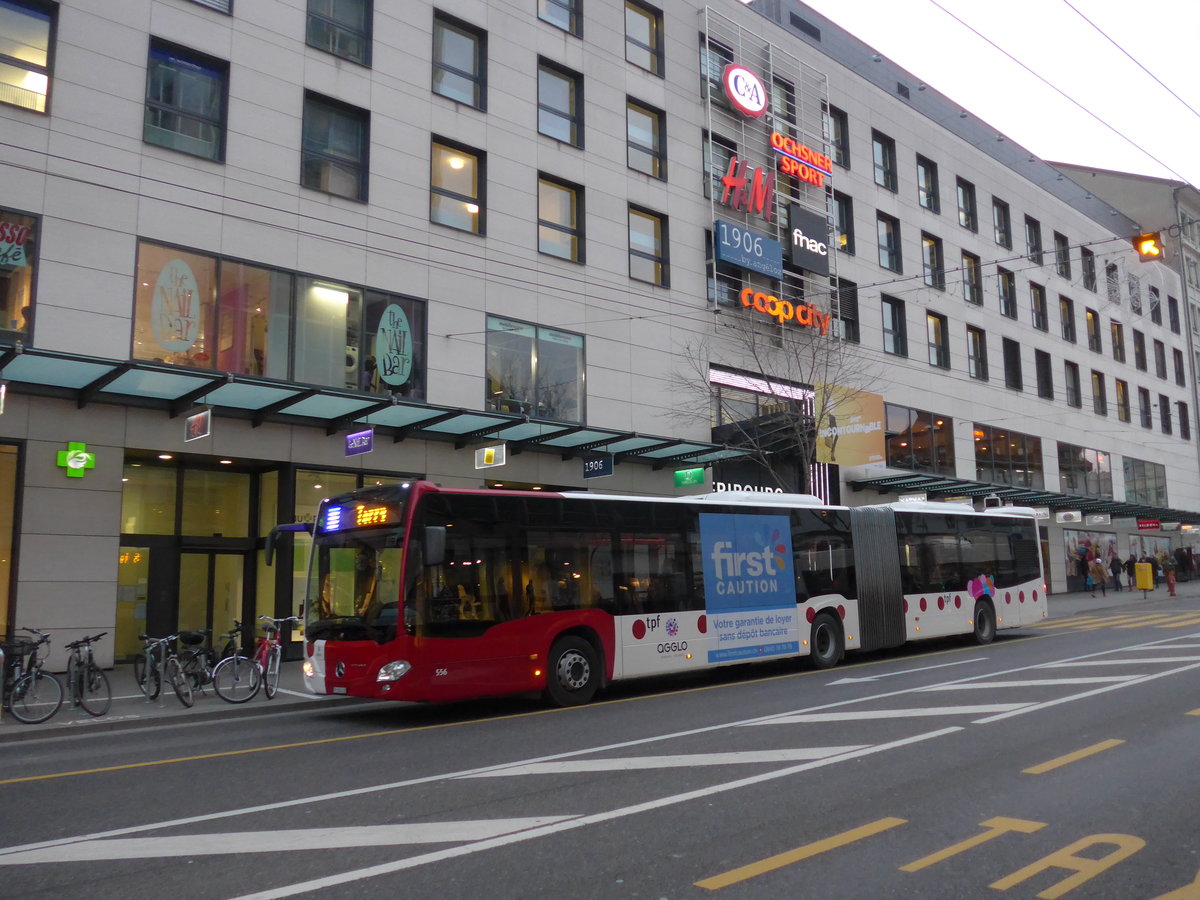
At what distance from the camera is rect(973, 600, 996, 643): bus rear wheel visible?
2088 cm

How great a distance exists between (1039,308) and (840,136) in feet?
51.8

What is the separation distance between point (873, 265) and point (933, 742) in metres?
26.8

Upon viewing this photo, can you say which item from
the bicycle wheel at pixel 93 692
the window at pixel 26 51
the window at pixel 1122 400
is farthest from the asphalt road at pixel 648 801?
the window at pixel 1122 400

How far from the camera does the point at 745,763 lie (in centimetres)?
822

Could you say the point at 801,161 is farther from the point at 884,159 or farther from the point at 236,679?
the point at 236,679

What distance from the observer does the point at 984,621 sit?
21.1m

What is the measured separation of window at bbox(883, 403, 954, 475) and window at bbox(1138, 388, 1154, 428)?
21169 mm

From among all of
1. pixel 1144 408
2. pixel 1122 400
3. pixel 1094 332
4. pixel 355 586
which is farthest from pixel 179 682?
pixel 1144 408

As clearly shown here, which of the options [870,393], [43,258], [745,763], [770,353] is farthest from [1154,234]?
[43,258]

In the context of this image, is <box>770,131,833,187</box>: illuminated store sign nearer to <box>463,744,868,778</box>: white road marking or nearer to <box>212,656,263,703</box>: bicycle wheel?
<box>212,656,263,703</box>: bicycle wheel

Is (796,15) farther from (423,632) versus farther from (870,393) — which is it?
Result: (423,632)

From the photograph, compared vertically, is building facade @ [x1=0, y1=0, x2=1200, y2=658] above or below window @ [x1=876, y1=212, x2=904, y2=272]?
below

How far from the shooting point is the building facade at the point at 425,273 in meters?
16.6

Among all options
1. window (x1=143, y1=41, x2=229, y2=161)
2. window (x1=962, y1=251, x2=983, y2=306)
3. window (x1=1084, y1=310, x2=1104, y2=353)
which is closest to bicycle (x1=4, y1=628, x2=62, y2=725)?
window (x1=143, y1=41, x2=229, y2=161)
